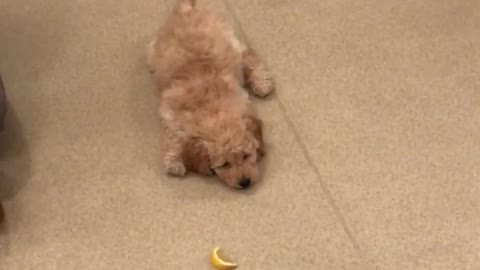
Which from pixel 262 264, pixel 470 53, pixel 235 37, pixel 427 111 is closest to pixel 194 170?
pixel 262 264

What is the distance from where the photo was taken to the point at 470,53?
7.78 ft

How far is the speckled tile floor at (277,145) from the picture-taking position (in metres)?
1.94

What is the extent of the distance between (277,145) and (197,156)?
10.0 inches

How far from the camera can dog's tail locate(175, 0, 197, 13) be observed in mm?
2223

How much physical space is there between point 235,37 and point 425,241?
835mm

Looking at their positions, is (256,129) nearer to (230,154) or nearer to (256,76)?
(230,154)

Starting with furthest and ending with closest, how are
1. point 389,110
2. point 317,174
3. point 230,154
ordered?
point 389,110, point 317,174, point 230,154

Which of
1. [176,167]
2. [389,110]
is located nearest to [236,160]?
[176,167]

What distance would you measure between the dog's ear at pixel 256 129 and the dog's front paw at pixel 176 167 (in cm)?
20

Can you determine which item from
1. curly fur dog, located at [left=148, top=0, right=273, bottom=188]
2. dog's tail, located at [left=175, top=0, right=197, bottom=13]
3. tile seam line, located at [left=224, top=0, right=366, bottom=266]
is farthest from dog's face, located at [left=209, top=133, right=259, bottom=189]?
dog's tail, located at [left=175, top=0, right=197, bottom=13]

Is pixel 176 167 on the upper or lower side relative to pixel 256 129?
lower

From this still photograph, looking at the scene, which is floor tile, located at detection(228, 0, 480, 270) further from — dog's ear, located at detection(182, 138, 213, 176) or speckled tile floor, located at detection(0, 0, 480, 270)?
dog's ear, located at detection(182, 138, 213, 176)

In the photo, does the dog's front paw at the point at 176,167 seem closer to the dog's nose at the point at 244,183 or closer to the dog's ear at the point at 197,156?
the dog's ear at the point at 197,156

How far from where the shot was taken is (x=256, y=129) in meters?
2.04
